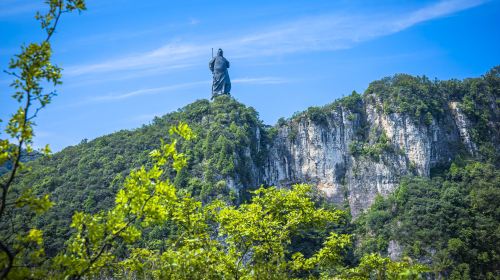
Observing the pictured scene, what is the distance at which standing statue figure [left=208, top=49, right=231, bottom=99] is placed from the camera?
6600 cm

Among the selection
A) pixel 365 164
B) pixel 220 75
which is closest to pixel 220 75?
pixel 220 75

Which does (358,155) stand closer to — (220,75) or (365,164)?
(365,164)

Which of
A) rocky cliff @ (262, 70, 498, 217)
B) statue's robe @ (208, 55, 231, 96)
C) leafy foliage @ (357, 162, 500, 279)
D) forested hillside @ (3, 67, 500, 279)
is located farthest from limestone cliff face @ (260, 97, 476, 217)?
statue's robe @ (208, 55, 231, 96)

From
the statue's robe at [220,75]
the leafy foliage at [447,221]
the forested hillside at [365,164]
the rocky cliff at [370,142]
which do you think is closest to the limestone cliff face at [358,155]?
the rocky cliff at [370,142]

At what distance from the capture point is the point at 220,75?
66125mm

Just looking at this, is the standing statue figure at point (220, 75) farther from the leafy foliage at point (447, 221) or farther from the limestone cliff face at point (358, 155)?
the leafy foliage at point (447, 221)

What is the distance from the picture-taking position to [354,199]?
60.5m

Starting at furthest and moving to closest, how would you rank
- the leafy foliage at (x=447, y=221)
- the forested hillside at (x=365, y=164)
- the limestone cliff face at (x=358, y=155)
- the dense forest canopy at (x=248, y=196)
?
the limestone cliff face at (x=358, y=155) → the forested hillside at (x=365, y=164) → the leafy foliage at (x=447, y=221) → the dense forest canopy at (x=248, y=196)

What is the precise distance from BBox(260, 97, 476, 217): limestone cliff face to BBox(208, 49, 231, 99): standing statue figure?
10.7m

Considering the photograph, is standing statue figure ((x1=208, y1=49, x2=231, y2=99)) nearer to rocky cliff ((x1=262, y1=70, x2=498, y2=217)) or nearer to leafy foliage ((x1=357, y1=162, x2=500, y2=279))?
rocky cliff ((x1=262, y1=70, x2=498, y2=217))

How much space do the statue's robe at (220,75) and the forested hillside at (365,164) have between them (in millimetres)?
1749

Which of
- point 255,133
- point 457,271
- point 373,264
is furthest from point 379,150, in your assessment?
point 373,264

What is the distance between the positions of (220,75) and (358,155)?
903 inches

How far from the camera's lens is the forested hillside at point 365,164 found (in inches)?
1845
